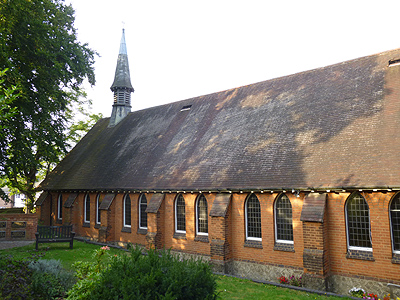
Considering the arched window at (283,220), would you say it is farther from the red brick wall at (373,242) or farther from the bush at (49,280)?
the bush at (49,280)

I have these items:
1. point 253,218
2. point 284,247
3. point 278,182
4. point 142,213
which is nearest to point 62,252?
point 142,213

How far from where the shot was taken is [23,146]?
19.3 metres

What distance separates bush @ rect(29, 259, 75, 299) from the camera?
8.88 metres

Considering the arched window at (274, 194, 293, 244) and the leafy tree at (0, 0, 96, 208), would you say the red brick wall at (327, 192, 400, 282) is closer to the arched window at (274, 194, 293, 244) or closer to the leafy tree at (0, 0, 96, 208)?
the arched window at (274, 194, 293, 244)

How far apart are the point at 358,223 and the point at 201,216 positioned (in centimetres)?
789

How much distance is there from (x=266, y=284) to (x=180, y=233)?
22.2 feet

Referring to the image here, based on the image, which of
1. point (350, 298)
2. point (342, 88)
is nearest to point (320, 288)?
point (350, 298)

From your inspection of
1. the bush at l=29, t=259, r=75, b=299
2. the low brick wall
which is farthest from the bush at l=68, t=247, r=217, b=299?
the low brick wall

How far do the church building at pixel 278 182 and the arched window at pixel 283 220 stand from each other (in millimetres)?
49

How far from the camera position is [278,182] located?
13820 millimetres

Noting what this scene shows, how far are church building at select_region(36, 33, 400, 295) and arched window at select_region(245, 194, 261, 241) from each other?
1.9 inches

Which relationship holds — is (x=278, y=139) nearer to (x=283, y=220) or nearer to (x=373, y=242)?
(x=283, y=220)

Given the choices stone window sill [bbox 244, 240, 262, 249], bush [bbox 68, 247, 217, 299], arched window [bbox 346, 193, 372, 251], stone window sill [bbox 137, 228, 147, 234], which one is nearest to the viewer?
bush [bbox 68, 247, 217, 299]

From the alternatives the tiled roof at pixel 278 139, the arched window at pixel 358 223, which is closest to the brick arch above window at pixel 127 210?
the tiled roof at pixel 278 139
